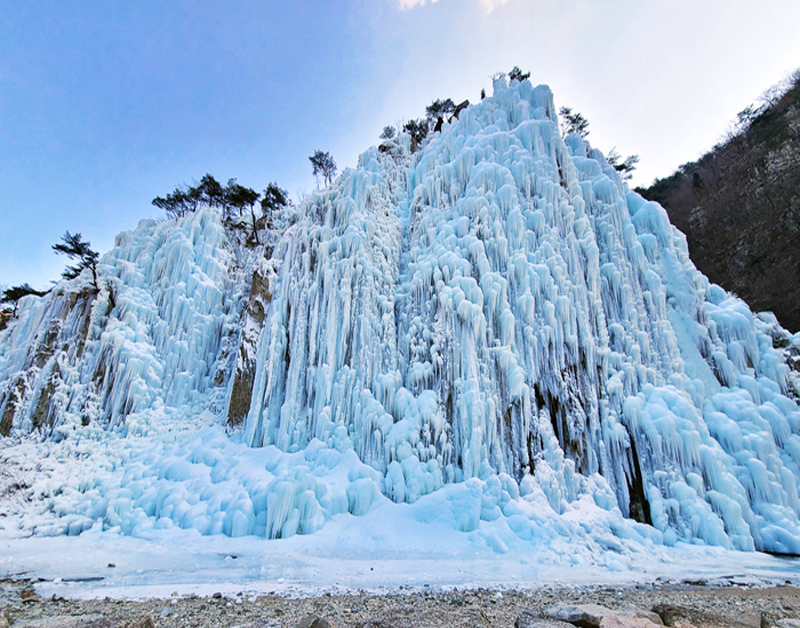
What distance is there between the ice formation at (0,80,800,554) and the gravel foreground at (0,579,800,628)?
1908 millimetres

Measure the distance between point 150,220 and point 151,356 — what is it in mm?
6072

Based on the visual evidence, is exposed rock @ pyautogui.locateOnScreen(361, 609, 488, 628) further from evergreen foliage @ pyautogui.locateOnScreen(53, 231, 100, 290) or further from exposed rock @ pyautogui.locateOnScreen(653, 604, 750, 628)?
evergreen foliage @ pyautogui.locateOnScreen(53, 231, 100, 290)

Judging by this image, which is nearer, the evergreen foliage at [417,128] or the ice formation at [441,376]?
the ice formation at [441,376]

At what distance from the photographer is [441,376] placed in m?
8.93

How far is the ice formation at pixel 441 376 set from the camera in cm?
754

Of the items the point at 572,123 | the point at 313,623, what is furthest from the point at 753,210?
the point at 313,623

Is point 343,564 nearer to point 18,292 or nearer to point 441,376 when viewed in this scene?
point 441,376

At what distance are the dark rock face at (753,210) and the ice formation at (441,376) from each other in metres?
6.72

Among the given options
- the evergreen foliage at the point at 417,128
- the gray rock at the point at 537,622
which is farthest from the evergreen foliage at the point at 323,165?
the gray rock at the point at 537,622

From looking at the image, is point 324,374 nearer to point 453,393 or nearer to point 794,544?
point 453,393

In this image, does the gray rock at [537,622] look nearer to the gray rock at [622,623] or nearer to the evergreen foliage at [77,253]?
the gray rock at [622,623]

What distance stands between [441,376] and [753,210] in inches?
735

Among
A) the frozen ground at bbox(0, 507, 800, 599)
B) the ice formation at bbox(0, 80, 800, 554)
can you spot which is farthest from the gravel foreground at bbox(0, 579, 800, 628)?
the ice formation at bbox(0, 80, 800, 554)

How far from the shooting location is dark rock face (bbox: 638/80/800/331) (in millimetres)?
14148
